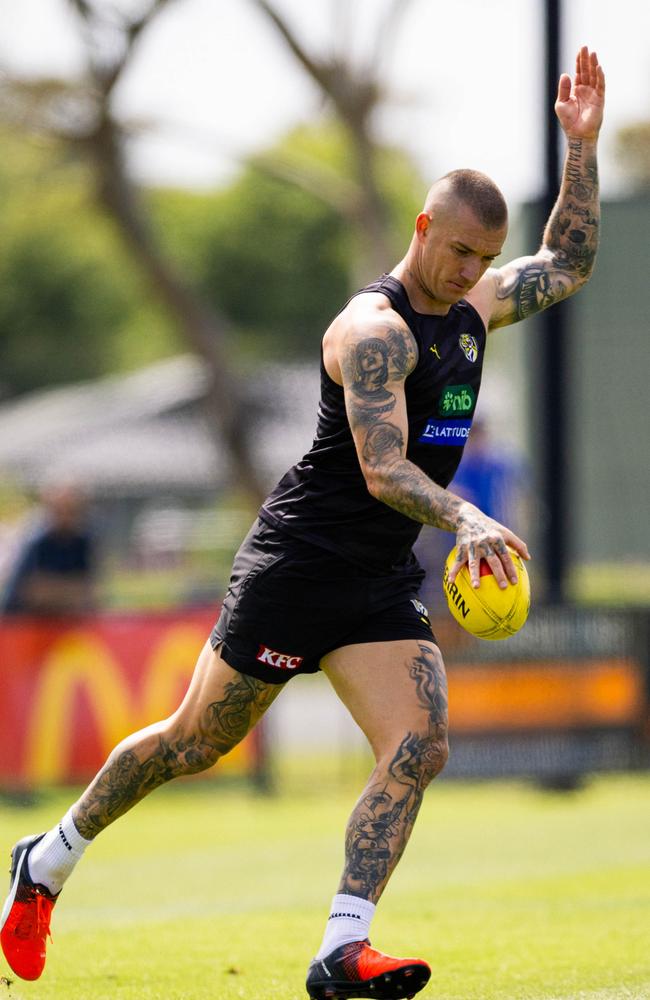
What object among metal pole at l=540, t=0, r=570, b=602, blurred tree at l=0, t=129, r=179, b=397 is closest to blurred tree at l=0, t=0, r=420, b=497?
metal pole at l=540, t=0, r=570, b=602

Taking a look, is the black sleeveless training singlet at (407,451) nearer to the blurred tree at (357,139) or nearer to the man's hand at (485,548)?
the man's hand at (485,548)

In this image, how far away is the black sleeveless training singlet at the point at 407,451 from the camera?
5.35 meters

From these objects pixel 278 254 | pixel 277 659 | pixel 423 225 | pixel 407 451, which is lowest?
pixel 277 659

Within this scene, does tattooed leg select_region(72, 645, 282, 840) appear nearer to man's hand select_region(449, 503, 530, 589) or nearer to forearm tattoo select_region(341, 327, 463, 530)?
forearm tattoo select_region(341, 327, 463, 530)

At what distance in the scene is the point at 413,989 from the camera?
4895 mm

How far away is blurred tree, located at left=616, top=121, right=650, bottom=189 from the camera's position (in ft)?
156

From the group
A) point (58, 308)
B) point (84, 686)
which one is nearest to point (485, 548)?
point (84, 686)

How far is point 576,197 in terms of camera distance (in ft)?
20.7

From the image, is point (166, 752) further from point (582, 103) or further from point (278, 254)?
point (278, 254)

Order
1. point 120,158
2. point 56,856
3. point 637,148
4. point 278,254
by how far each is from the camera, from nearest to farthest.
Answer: point 56,856 → point 120,158 → point 637,148 → point 278,254

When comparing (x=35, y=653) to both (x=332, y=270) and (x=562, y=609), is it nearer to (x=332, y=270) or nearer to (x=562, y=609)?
(x=562, y=609)

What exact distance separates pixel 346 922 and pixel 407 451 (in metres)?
1.49

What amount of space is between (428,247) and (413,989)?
91.0 inches

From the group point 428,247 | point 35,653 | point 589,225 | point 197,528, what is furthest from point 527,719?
point 197,528
